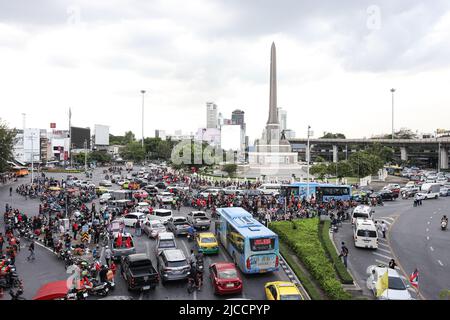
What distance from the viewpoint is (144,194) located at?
35000mm

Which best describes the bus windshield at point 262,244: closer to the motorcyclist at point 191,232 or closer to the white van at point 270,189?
the motorcyclist at point 191,232

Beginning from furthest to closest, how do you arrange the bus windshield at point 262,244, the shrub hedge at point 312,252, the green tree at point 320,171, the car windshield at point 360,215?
the green tree at point 320,171, the car windshield at point 360,215, the bus windshield at point 262,244, the shrub hedge at point 312,252

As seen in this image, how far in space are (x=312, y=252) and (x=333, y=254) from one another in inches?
43.5

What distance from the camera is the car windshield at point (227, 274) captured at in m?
13.2

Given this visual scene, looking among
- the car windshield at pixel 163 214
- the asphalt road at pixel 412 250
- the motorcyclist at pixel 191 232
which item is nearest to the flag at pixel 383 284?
the asphalt road at pixel 412 250

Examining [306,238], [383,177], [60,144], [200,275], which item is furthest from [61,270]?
[60,144]

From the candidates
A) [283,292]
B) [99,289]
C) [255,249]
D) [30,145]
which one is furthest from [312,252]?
[30,145]

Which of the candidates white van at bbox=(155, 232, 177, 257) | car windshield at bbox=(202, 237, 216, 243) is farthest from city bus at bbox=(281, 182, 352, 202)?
white van at bbox=(155, 232, 177, 257)

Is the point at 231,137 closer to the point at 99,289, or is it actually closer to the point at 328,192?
the point at 328,192

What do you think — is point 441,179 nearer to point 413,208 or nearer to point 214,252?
point 413,208

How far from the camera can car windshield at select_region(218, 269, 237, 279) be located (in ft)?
43.3

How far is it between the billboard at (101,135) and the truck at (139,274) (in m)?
Result: 106

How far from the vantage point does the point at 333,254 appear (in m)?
17.1
